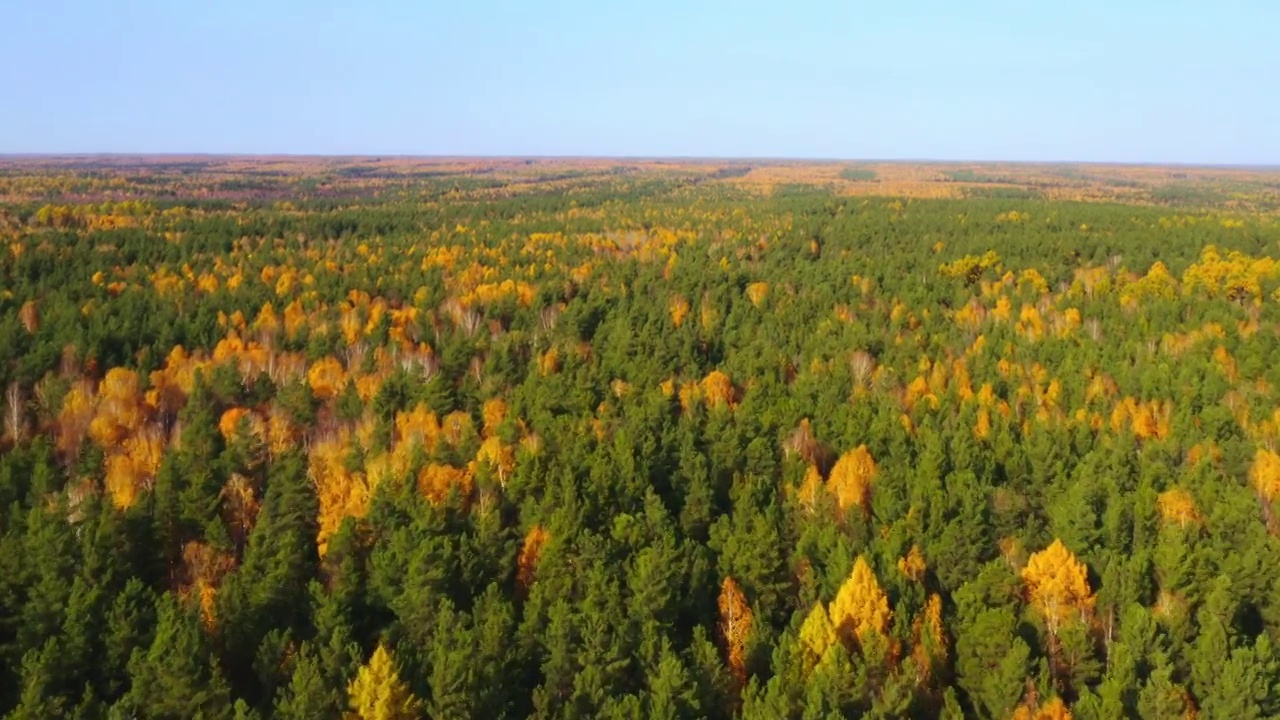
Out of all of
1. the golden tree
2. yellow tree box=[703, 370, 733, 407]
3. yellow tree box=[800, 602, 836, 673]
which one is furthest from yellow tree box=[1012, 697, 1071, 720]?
yellow tree box=[703, 370, 733, 407]

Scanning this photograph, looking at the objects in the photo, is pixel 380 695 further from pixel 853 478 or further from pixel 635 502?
pixel 853 478

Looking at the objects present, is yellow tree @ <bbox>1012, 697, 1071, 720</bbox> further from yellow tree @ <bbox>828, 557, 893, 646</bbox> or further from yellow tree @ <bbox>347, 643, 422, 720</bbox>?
yellow tree @ <bbox>347, 643, 422, 720</bbox>

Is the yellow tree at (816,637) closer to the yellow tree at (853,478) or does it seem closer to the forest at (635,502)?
the forest at (635,502)

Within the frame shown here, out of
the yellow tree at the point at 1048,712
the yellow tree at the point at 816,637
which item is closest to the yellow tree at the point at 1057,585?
the yellow tree at the point at 1048,712

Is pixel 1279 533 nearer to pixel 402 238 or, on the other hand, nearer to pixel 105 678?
pixel 105 678

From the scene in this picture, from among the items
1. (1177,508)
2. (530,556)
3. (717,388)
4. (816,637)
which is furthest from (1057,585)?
(717,388)

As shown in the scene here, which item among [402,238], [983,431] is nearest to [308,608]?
[983,431]
